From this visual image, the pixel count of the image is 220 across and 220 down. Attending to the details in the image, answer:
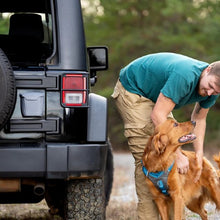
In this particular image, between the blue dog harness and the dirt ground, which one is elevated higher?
the blue dog harness

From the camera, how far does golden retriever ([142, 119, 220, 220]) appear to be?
435 centimetres

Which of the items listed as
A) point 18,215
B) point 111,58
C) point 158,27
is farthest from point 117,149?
point 18,215

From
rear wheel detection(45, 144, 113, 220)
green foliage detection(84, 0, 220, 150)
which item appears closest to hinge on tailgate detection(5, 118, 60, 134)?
rear wheel detection(45, 144, 113, 220)

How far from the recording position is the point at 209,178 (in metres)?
5.03

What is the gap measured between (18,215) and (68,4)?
3.00m

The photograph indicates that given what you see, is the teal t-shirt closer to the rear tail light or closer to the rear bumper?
the rear tail light

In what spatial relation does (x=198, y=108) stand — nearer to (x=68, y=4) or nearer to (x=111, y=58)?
(x=68, y=4)

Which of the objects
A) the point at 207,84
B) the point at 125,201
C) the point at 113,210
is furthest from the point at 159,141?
the point at 125,201

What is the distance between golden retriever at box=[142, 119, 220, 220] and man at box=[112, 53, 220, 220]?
0.09 m

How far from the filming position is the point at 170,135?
4332 mm

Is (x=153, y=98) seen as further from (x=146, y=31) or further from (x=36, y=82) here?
(x=146, y=31)

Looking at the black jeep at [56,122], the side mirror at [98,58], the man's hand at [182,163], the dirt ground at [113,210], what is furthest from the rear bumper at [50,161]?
the dirt ground at [113,210]

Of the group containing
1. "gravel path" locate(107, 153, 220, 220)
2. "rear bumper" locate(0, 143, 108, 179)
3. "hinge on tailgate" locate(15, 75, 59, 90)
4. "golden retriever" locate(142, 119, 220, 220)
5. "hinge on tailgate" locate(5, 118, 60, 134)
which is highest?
"hinge on tailgate" locate(15, 75, 59, 90)

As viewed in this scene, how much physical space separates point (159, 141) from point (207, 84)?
0.64 metres
